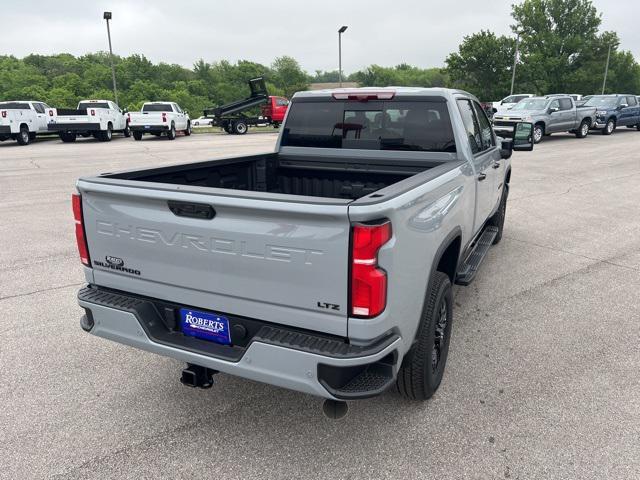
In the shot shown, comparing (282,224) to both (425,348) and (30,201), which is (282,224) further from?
(30,201)

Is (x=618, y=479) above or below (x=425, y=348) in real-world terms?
below

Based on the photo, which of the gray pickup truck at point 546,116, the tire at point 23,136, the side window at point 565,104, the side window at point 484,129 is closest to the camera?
the side window at point 484,129

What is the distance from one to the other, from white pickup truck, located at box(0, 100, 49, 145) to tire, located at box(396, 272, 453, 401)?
22.1m

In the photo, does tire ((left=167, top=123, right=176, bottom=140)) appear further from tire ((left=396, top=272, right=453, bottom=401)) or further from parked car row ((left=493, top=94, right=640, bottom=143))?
tire ((left=396, top=272, right=453, bottom=401))

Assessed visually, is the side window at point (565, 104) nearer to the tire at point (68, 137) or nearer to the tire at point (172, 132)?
the tire at point (172, 132)

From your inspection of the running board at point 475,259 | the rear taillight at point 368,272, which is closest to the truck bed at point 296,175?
the running board at point 475,259

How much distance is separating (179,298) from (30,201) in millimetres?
8379

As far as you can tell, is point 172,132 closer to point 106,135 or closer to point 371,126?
point 106,135

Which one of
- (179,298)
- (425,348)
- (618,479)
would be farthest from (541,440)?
(179,298)

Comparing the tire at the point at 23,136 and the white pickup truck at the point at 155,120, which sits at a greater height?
the white pickup truck at the point at 155,120

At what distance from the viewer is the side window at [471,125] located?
165 inches

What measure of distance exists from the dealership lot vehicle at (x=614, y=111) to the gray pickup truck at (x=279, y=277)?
958 inches

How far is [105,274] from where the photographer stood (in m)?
2.93

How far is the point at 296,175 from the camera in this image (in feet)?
15.1
